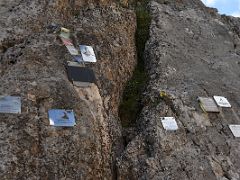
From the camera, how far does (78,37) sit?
397 inches

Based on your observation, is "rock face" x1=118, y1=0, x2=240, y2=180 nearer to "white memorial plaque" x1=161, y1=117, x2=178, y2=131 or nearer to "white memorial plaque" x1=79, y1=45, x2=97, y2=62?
"white memorial plaque" x1=161, y1=117, x2=178, y2=131

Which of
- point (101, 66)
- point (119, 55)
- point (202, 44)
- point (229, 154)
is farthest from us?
point (202, 44)

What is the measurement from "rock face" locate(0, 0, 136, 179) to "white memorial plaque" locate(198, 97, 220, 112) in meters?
2.01

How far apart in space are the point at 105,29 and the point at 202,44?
3.56 metres

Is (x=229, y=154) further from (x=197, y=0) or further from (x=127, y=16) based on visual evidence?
(x=197, y=0)

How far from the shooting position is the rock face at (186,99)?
26.9 ft

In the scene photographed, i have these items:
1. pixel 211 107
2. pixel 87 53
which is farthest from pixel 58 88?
pixel 211 107

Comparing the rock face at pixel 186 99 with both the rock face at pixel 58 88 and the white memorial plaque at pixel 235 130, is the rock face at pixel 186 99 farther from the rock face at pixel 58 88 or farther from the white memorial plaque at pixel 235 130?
the rock face at pixel 58 88

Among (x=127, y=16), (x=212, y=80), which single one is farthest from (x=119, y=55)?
(x=212, y=80)

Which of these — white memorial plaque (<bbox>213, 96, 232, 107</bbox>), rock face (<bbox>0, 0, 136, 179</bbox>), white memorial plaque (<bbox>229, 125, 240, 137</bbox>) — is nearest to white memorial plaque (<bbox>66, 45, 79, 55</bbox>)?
rock face (<bbox>0, 0, 136, 179</bbox>)

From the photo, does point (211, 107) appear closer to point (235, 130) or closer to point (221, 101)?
point (221, 101)

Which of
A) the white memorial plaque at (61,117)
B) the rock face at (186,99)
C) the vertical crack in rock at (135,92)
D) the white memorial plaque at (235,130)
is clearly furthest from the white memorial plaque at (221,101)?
the white memorial plaque at (61,117)

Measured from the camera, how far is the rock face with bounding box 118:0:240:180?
8203mm

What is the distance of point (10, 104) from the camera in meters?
7.62
